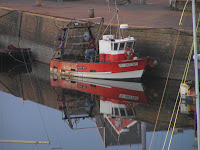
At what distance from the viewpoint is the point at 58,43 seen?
123 ft

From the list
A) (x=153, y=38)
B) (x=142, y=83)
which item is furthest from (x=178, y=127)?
(x=153, y=38)

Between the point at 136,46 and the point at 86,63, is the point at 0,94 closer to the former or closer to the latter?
the point at 86,63

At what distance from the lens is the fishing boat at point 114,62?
30.1m

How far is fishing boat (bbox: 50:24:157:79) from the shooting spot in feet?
98.8

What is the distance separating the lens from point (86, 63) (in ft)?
104

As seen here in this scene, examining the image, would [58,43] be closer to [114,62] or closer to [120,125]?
[114,62]

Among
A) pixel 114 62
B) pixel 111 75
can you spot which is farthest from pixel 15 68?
pixel 114 62

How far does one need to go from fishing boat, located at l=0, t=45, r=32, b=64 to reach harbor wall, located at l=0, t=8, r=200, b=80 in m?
1.09

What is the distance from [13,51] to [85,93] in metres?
10.8

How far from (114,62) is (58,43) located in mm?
8186

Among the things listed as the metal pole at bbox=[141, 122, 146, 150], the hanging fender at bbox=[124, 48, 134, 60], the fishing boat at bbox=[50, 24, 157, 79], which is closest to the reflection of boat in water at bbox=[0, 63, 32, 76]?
the fishing boat at bbox=[50, 24, 157, 79]

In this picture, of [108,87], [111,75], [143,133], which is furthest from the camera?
[111,75]

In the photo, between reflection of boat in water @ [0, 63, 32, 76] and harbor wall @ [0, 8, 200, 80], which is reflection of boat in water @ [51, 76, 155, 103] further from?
reflection of boat in water @ [0, 63, 32, 76]

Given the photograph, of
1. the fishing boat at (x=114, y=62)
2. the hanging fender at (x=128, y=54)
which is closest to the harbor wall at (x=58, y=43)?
the fishing boat at (x=114, y=62)
